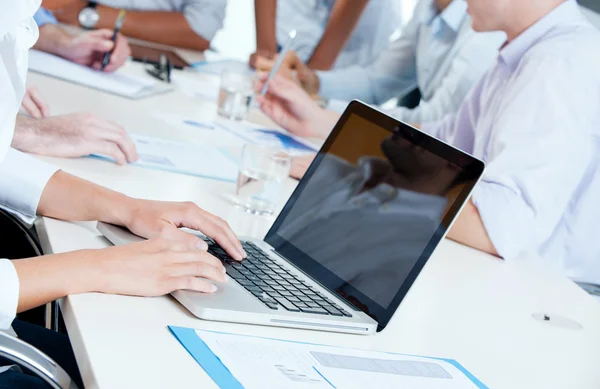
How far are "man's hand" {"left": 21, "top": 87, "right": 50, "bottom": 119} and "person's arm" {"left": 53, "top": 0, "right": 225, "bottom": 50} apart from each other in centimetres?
187

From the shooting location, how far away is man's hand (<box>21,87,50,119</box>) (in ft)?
5.60

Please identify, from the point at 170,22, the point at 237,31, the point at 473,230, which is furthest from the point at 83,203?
the point at 237,31

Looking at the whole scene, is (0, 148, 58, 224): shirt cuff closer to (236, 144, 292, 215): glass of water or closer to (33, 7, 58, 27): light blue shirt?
(236, 144, 292, 215): glass of water

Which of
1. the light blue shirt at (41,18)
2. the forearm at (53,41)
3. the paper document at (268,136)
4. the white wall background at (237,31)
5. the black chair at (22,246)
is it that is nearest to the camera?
the black chair at (22,246)

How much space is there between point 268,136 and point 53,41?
738 millimetres

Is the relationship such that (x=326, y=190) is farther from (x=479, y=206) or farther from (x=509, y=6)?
(x=509, y=6)

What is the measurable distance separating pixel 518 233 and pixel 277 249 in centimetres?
63

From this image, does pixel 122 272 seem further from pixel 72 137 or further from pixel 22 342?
pixel 72 137

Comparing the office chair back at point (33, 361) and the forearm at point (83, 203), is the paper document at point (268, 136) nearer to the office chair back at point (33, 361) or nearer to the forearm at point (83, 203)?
the forearm at point (83, 203)

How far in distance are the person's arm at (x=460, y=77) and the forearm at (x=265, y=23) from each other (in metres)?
1.20

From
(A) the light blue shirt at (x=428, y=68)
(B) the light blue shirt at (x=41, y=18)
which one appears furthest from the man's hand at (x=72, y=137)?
(A) the light blue shirt at (x=428, y=68)

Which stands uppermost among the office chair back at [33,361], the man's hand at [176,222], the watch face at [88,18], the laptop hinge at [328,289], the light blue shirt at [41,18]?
the laptop hinge at [328,289]

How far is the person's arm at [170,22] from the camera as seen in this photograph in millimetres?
3610

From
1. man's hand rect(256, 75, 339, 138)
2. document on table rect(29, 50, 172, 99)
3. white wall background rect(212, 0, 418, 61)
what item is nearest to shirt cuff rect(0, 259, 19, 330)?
document on table rect(29, 50, 172, 99)
